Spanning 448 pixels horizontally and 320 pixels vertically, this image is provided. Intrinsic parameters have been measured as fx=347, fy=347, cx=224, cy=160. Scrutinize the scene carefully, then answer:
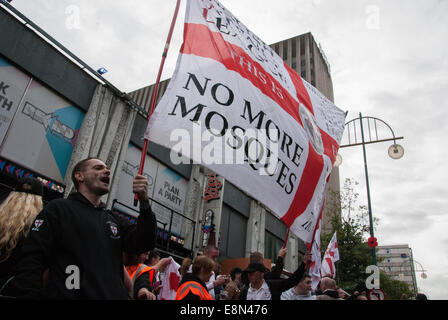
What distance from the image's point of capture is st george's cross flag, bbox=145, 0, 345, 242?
12.3 ft

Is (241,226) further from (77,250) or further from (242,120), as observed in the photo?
(77,250)

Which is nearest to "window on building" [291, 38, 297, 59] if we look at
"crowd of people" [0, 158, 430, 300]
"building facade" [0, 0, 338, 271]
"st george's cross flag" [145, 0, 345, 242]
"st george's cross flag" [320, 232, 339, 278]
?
"building facade" [0, 0, 338, 271]

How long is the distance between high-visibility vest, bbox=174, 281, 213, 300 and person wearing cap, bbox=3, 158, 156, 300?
1.49m

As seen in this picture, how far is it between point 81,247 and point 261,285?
11.7 feet

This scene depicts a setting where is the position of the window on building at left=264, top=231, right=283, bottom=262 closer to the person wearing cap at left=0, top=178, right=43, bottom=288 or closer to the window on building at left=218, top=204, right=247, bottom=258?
the window on building at left=218, top=204, right=247, bottom=258

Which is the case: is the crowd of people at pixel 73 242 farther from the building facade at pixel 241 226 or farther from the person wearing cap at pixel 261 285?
the building facade at pixel 241 226

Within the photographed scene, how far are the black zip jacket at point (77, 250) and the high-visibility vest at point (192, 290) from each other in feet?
4.94

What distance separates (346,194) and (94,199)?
24.1 metres

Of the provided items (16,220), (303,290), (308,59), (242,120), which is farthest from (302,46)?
(16,220)

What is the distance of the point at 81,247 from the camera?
2.12m

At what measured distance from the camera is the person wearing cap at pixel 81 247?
1958 mm

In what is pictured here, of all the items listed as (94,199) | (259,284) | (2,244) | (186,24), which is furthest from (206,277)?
(186,24)
